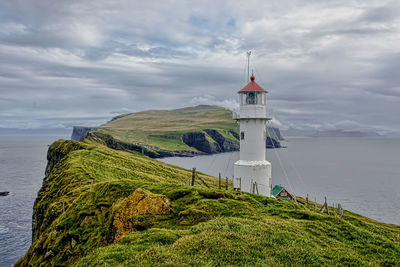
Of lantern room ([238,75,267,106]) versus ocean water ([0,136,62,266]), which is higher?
lantern room ([238,75,267,106])

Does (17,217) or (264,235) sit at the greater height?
(264,235)

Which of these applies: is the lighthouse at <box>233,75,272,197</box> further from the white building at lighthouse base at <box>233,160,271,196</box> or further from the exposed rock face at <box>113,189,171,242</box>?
the exposed rock face at <box>113,189,171,242</box>

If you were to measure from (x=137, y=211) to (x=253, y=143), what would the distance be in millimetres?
18601

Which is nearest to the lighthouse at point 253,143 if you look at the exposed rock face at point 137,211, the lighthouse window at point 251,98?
the lighthouse window at point 251,98

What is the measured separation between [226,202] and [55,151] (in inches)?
2095

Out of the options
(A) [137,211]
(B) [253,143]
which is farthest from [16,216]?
(A) [137,211]

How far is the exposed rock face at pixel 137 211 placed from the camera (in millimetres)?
14094

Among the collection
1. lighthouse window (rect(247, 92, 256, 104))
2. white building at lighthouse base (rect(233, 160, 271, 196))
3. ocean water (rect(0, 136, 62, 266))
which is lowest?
ocean water (rect(0, 136, 62, 266))

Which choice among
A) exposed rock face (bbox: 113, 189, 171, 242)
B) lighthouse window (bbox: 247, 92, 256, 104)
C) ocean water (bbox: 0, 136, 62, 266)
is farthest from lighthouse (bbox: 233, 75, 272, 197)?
ocean water (bbox: 0, 136, 62, 266)

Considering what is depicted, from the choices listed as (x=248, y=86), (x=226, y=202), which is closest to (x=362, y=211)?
(x=248, y=86)

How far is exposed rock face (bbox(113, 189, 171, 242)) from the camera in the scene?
1409cm

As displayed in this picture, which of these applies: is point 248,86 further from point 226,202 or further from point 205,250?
point 205,250

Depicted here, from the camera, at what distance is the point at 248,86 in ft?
105

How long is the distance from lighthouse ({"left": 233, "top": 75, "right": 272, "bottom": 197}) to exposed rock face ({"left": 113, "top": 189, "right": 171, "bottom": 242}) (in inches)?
628
